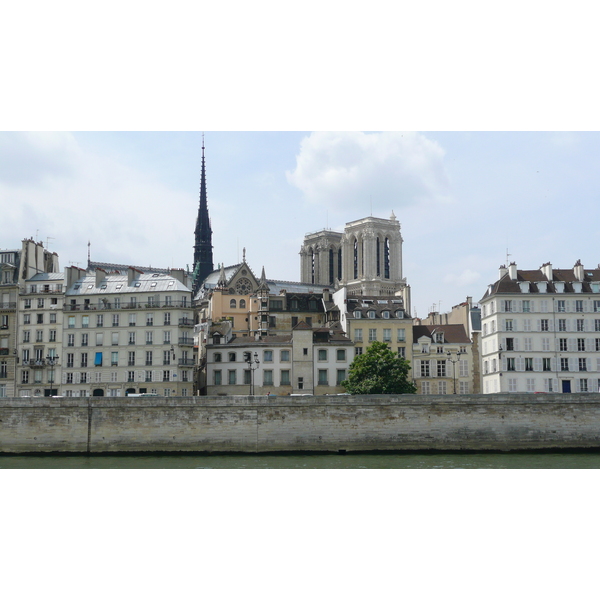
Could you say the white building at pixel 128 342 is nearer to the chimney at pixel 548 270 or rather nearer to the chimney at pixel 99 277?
the chimney at pixel 99 277

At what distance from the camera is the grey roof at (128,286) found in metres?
51.2

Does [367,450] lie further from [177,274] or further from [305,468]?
[177,274]

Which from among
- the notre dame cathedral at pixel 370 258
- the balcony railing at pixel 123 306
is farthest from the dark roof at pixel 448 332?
the notre dame cathedral at pixel 370 258

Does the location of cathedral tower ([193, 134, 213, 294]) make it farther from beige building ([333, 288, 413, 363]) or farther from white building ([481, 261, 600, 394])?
white building ([481, 261, 600, 394])

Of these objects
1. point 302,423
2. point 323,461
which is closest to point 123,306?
point 302,423

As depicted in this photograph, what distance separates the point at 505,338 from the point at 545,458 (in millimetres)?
17744

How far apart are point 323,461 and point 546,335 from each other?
76.1 feet

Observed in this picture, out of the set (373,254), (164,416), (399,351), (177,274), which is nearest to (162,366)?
(177,274)

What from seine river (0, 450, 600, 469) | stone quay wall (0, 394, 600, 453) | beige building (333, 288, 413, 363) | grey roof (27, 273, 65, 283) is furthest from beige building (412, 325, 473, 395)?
grey roof (27, 273, 65, 283)

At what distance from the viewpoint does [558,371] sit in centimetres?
5066

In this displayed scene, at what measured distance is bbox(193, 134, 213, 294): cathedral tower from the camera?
10106 cm

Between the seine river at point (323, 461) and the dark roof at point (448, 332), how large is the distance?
21126 millimetres

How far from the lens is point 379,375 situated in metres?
48.6

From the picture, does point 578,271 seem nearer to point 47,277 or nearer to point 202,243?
point 47,277
